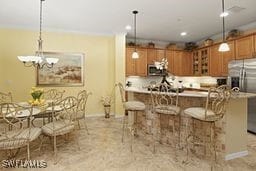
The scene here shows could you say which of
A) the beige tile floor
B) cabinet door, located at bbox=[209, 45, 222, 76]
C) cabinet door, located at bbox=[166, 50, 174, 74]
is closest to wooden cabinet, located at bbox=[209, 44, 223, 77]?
cabinet door, located at bbox=[209, 45, 222, 76]

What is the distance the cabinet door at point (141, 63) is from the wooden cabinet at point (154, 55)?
16 cm

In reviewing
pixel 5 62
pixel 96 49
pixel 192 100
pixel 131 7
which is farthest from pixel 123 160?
pixel 5 62

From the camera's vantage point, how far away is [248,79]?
4391mm

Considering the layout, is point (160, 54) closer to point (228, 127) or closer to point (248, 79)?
point (248, 79)

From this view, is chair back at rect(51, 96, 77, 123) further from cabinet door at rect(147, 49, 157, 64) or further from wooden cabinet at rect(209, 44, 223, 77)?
wooden cabinet at rect(209, 44, 223, 77)

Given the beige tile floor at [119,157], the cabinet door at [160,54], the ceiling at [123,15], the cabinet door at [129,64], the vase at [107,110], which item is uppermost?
the ceiling at [123,15]

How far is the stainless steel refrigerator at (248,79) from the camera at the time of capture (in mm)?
4273

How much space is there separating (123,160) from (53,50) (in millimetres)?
4166

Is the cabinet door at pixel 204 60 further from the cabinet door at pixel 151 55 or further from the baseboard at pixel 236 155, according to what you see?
the baseboard at pixel 236 155

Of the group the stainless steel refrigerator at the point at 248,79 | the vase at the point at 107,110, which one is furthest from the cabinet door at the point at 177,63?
the vase at the point at 107,110

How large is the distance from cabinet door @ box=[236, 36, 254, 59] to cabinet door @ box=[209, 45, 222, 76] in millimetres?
723

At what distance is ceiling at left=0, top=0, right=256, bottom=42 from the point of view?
3730 mm

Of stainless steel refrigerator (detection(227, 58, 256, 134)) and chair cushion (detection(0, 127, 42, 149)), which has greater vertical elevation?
stainless steel refrigerator (detection(227, 58, 256, 134))

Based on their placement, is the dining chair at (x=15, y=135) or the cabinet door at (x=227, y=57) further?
the cabinet door at (x=227, y=57)
